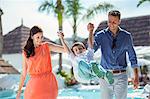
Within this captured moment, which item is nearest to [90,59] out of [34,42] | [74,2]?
[34,42]

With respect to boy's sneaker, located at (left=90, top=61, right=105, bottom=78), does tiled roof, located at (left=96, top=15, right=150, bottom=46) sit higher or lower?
higher

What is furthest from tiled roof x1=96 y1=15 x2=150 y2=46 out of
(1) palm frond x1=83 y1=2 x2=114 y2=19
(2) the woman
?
(2) the woman

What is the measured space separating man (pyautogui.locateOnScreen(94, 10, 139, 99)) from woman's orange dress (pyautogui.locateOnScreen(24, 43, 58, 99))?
30.3 inches

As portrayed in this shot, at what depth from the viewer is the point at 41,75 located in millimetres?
4578

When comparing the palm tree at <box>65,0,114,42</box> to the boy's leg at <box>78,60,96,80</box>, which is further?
the palm tree at <box>65,0,114,42</box>

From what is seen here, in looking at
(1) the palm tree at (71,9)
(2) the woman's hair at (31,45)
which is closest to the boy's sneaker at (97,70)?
(2) the woman's hair at (31,45)

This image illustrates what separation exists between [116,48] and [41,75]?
1.08m

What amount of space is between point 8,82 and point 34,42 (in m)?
11.3

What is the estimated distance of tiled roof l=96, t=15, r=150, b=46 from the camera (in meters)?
30.2

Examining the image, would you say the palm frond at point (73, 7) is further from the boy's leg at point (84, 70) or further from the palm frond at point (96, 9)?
the boy's leg at point (84, 70)

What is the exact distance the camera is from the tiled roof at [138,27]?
3017 centimetres

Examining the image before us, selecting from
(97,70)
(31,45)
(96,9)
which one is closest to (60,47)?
(31,45)

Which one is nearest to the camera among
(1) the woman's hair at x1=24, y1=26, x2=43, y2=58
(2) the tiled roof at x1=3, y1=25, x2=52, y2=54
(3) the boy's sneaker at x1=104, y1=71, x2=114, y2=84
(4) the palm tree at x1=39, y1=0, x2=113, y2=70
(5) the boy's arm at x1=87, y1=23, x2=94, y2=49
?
(1) the woman's hair at x1=24, y1=26, x2=43, y2=58

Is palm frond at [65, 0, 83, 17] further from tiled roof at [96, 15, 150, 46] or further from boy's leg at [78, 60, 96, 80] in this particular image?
boy's leg at [78, 60, 96, 80]
